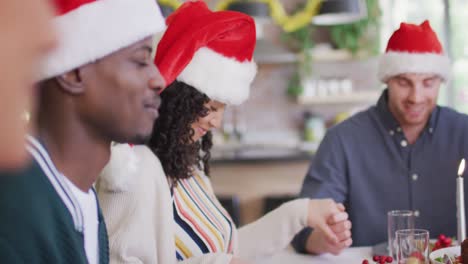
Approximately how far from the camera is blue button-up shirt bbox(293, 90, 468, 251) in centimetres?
227

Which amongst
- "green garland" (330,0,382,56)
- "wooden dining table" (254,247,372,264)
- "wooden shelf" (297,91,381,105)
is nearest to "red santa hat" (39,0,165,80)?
"wooden dining table" (254,247,372,264)

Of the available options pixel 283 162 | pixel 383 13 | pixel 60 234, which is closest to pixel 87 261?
pixel 60 234

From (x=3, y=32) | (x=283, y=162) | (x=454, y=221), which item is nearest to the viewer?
(x=3, y=32)

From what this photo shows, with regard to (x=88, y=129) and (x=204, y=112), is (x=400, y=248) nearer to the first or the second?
(x=204, y=112)

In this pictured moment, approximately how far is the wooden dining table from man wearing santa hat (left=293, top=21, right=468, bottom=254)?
1.00ft

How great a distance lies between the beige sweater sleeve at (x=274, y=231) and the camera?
181 cm

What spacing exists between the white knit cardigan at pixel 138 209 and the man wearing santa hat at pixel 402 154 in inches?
37.8

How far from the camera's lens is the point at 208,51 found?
5.42 feet

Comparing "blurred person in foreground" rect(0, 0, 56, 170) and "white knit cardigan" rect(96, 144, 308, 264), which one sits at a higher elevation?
"blurred person in foreground" rect(0, 0, 56, 170)

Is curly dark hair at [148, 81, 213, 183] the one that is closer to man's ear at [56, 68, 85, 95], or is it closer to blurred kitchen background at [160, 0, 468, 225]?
man's ear at [56, 68, 85, 95]

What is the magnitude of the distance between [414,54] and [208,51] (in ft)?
3.28

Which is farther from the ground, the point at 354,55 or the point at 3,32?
the point at 3,32

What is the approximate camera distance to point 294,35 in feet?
19.0

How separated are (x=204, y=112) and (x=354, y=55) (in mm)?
4235
